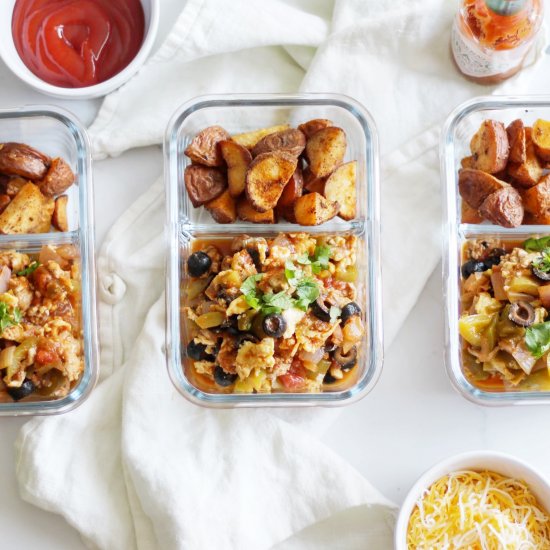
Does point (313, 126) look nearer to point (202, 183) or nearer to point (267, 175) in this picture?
point (267, 175)

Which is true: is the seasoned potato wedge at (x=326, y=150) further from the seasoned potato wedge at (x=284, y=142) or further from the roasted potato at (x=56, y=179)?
the roasted potato at (x=56, y=179)

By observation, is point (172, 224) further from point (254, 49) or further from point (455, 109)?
point (455, 109)

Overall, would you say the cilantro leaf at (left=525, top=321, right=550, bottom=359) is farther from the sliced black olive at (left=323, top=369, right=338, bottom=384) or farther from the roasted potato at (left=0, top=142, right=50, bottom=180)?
the roasted potato at (left=0, top=142, right=50, bottom=180)

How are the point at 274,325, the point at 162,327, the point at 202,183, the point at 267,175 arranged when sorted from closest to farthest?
1. the point at 274,325
2. the point at 267,175
3. the point at 202,183
4. the point at 162,327

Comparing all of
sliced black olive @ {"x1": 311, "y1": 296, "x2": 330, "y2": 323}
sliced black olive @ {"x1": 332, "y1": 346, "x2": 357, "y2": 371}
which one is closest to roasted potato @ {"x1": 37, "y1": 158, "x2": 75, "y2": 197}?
sliced black olive @ {"x1": 311, "y1": 296, "x2": 330, "y2": 323}

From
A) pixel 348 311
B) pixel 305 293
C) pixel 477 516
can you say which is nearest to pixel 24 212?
pixel 305 293

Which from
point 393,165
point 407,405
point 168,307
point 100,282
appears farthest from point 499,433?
point 100,282

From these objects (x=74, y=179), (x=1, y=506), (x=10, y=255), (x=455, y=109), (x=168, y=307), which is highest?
(x=455, y=109)
